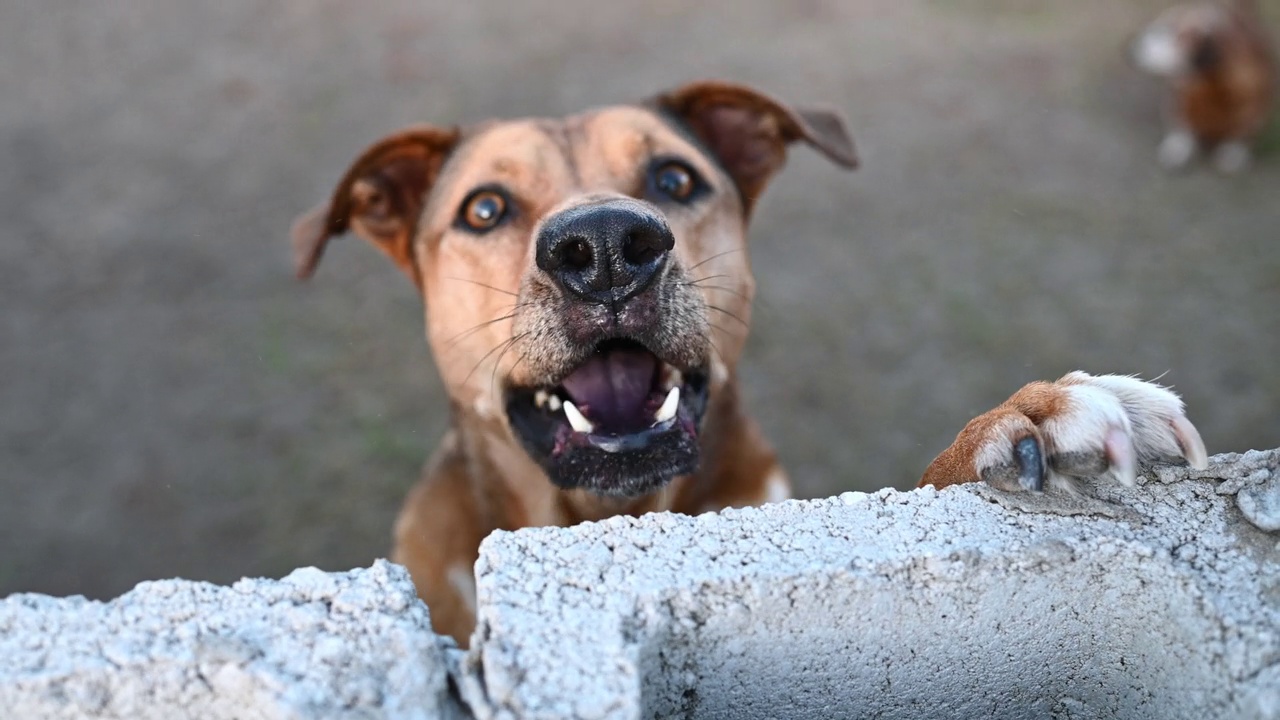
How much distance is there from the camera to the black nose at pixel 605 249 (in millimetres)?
2338

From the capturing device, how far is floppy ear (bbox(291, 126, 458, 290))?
3.25 m

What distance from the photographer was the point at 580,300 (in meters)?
2.46

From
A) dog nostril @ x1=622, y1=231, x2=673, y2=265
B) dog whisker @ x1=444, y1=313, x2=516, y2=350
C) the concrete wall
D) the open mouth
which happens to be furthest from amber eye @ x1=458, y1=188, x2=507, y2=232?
the concrete wall

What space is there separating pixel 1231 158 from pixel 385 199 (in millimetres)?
5794

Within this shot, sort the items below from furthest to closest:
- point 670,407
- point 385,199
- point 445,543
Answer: point 385,199, point 445,543, point 670,407

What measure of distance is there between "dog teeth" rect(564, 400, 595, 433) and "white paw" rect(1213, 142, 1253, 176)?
19.1 feet

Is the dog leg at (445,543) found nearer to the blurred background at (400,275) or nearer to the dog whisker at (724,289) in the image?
the dog whisker at (724,289)

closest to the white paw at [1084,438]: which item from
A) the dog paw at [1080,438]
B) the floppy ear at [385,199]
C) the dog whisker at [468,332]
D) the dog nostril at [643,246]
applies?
the dog paw at [1080,438]

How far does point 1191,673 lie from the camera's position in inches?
69.1

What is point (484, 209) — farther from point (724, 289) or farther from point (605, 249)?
point (605, 249)

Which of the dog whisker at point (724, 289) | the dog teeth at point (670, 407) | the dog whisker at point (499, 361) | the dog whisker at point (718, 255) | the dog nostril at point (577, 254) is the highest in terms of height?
the dog whisker at point (718, 255)

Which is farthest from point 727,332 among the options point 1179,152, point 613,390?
point 1179,152

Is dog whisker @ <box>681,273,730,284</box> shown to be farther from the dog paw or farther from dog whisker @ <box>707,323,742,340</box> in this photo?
the dog paw

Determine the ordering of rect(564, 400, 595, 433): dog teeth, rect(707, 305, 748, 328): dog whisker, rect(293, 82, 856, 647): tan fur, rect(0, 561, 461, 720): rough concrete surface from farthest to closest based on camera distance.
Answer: rect(293, 82, 856, 647): tan fur < rect(707, 305, 748, 328): dog whisker < rect(564, 400, 595, 433): dog teeth < rect(0, 561, 461, 720): rough concrete surface
